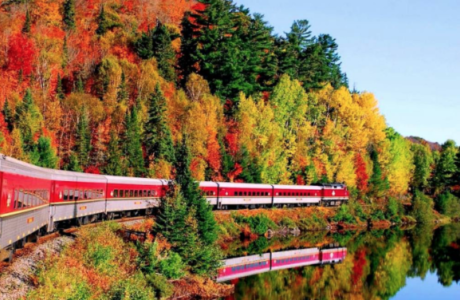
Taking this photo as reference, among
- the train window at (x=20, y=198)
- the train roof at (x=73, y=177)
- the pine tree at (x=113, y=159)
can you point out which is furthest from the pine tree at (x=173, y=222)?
the pine tree at (x=113, y=159)

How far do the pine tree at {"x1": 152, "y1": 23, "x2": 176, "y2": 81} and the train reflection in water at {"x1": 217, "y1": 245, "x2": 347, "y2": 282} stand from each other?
3751cm

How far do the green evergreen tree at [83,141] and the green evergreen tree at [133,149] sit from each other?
4.14 metres

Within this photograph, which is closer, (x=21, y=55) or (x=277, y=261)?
(x=277, y=261)

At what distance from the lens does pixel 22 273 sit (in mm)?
21234

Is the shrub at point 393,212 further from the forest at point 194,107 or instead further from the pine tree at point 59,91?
the pine tree at point 59,91

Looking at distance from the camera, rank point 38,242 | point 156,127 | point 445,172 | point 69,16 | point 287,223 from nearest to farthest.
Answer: point 38,242 → point 287,223 → point 156,127 → point 69,16 → point 445,172

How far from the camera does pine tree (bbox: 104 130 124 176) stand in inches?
2282

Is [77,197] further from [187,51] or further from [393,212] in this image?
[187,51]

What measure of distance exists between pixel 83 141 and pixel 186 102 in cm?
1422

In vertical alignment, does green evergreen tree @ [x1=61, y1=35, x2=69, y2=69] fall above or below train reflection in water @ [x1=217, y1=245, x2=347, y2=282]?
above

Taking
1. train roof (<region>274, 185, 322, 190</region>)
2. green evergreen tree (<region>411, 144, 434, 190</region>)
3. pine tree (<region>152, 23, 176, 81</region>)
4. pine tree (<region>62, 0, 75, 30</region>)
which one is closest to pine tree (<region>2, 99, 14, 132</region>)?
pine tree (<region>152, 23, 176, 81</region>)

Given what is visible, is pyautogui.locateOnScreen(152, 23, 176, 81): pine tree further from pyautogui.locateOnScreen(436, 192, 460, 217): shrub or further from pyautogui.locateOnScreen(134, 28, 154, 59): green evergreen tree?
pyautogui.locateOnScreen(436, 192, 460, 217): shrub

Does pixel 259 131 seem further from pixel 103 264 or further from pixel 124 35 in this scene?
pixel 103 264

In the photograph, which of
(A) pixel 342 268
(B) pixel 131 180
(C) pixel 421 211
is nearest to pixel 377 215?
(C) pixel 421 211
